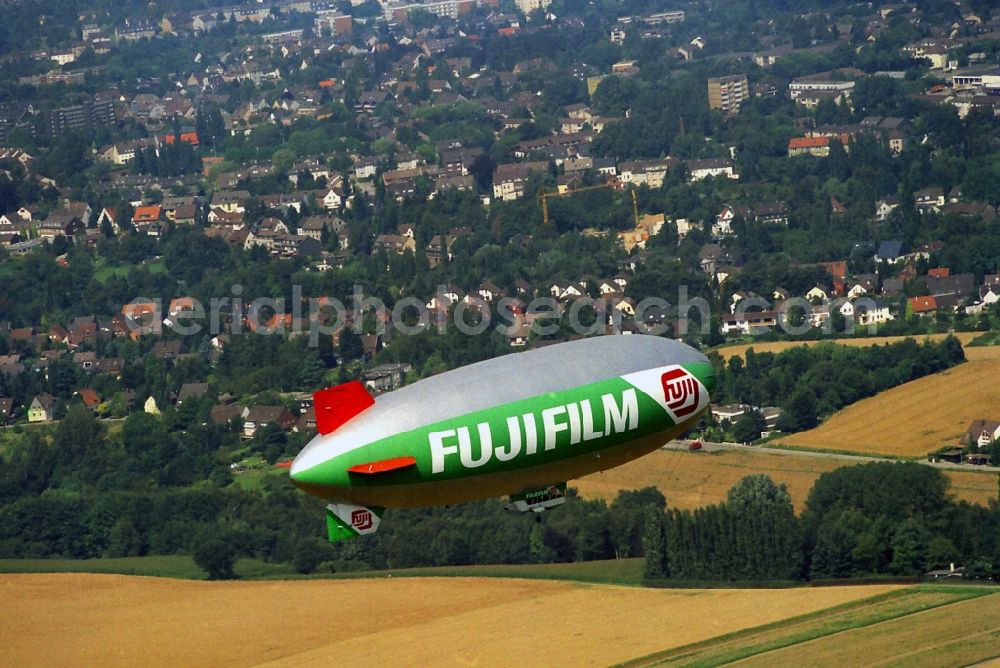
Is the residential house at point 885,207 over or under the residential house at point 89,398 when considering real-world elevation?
over

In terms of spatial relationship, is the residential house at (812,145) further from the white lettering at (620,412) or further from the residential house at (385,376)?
the white lettering at (620,412)

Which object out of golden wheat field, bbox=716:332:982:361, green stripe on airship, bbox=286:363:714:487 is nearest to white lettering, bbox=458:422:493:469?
green stripe on airship, bbox=286:363:714:487

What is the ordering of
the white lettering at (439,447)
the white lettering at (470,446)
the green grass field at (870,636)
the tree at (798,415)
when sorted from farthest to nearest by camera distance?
the tree at (798,415)
the green grass field at (870,636)
the white lettering at (470,446)
the white lettering at (439,447)

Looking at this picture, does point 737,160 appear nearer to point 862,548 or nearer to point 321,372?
point 321,372

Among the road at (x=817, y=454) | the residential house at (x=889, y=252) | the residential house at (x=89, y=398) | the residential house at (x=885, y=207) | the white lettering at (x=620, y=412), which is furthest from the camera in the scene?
the residential house at (x=885, y=207)

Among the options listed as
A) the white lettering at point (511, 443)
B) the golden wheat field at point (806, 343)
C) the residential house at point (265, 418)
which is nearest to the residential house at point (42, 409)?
the residential house at point (265, 418)

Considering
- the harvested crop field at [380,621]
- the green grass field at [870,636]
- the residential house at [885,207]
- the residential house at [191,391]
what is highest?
the green grass field at [870,636]
